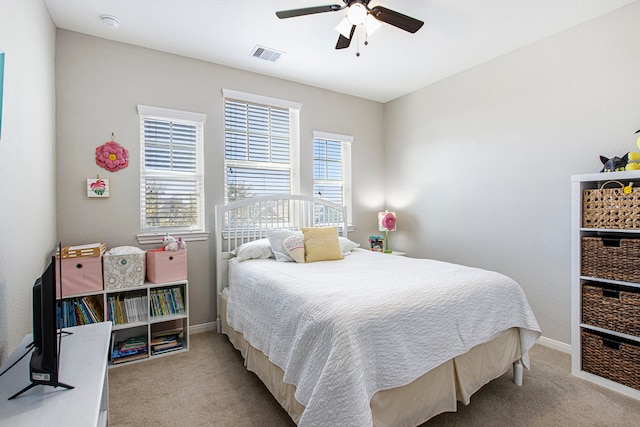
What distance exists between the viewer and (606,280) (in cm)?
217

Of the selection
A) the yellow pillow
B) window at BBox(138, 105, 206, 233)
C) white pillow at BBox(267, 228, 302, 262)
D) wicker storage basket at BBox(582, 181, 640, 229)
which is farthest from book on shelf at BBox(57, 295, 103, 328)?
wicker storage basket at BBox(582, 181, 640, 229)

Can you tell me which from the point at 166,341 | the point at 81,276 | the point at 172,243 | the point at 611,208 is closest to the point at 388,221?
the point at 611,208

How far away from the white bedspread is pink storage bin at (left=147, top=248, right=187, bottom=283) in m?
0.71

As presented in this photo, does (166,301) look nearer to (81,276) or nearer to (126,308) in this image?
(126,308)

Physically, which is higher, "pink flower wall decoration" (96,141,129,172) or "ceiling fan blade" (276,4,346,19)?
"ceiling fan blade" (276,4,346,19)

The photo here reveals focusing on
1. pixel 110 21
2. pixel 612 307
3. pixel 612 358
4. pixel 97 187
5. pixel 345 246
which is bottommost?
pixel 612 358

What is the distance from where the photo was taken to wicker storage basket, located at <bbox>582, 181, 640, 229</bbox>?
2061 mm

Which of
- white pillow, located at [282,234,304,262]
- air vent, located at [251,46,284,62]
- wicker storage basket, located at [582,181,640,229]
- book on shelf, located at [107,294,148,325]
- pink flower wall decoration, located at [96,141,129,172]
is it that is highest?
air vent, located at [251,46,284,62]

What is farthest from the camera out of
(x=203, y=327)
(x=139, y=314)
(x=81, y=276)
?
(x=203, y=327)

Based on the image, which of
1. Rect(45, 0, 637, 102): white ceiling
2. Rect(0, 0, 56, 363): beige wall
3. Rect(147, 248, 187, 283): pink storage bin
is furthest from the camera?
Rect(147, 248, 187, 283): pink storage bin

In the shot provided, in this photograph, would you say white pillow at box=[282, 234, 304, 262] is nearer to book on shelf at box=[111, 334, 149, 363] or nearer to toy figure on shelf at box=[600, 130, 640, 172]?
book on shelf at box=[111, 334, 149, 363]

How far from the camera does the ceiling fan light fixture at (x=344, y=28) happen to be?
2148 mm

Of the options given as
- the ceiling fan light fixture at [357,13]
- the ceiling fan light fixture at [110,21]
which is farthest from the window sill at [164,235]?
the ceiling fan light fixture at [357,13]

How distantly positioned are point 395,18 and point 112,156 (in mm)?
2557
